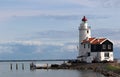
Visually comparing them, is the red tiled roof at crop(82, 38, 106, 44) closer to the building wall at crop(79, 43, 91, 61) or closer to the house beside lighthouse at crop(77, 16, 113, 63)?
the house beside lighthouse at crop(77, 16, 113, 63)

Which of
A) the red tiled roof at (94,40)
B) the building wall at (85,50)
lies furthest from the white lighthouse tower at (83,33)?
the red tiled roof at (94,40)

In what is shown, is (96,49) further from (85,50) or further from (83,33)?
(83,33)

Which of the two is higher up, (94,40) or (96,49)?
(94,40)

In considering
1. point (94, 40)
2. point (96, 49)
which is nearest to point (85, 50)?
point (94, 40)

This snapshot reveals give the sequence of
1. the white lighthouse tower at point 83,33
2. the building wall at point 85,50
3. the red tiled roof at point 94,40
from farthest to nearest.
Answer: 1. the white lighthouse tower at point 83,33
2. the building wall at point 85,50
3. the red tiled roof at point 94,40

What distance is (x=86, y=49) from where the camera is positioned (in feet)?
314

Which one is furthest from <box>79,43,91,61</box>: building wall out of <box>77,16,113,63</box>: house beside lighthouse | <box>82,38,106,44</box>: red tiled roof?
<box>82,38,106,44</box>: red tiled roof

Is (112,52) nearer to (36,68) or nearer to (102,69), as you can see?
(102,69)

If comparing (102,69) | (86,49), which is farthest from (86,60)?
(102,69)

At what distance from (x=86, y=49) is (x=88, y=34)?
3643 millimetres

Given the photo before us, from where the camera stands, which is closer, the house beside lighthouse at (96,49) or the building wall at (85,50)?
the house beside lighthouse at (96,49)

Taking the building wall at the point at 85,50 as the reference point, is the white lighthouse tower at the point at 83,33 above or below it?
above

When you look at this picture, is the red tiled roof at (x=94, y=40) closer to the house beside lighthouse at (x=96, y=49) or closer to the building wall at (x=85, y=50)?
the house beside lighthouse at (x=96, y=49)

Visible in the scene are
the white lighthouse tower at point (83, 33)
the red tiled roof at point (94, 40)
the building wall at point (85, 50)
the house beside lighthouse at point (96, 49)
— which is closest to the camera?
the house beside lighthouse at point (96, 49)
